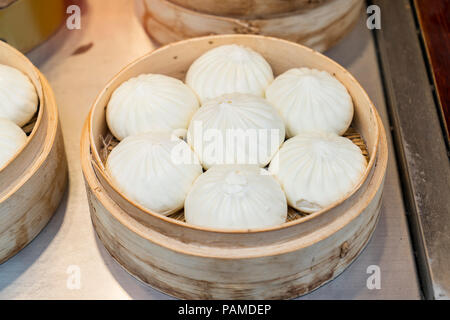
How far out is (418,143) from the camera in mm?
1532

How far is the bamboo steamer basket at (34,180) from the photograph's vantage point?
1243 mm

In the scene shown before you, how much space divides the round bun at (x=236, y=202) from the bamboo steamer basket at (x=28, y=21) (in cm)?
90

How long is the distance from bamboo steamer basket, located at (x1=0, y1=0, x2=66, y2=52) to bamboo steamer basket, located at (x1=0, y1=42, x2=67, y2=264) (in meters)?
0.25

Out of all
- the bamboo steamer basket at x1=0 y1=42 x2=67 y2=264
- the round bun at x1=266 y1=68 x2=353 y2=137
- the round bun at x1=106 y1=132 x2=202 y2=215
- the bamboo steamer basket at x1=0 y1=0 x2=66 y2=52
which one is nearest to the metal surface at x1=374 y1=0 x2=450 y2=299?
the round bun at x1=266 y1=68 x2=353 y2=137

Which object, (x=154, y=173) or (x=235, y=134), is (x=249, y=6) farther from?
(x=154, y=173)

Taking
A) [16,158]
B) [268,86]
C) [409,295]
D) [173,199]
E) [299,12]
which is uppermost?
[299,12]

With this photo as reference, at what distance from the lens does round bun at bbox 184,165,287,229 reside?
45.4 inches

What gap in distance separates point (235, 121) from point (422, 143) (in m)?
0.58

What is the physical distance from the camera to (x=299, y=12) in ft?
5.30

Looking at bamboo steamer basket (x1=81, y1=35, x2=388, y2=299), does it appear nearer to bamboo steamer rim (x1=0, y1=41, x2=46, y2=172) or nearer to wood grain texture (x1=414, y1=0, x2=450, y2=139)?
bamboo steamer rim (x1=0, y1=41, x2=46, y2=172)

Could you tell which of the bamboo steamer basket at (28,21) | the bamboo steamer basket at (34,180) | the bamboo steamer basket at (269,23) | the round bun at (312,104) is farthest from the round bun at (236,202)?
the bamboo steamer basket at (28,21)

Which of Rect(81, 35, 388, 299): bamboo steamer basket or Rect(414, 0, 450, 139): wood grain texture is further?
Rect(414, 0, 450, 139): wood grain texture
